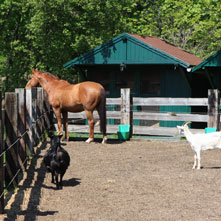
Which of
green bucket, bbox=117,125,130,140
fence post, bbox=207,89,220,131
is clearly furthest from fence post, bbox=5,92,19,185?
fence post, bbox=207,89,220,131

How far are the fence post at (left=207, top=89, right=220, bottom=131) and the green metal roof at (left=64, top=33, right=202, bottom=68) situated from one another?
4.41 metres

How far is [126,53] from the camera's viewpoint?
61.7 feet

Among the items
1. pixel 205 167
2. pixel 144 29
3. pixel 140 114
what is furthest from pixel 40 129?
pixel 144 29

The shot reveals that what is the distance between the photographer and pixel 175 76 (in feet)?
60.6

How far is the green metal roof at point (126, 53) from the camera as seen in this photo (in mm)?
18031

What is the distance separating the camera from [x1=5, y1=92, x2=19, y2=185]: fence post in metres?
7.14

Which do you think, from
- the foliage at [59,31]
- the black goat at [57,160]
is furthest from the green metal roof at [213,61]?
the black goat at [57,160]

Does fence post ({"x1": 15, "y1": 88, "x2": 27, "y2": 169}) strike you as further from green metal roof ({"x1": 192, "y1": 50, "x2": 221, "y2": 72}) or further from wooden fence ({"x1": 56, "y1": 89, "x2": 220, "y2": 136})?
green metal roof ({"x1": 192, "y1": 50, "x2": 221, "y2": 72})

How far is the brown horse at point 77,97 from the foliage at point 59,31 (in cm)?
834

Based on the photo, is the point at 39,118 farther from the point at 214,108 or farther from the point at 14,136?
the point at 214,108

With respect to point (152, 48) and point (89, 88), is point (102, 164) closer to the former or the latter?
point (89, 88)

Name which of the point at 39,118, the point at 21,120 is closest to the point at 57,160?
the point at 21,120

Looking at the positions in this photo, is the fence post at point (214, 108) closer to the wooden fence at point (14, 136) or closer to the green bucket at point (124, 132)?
the green bucket at point (124, 132)

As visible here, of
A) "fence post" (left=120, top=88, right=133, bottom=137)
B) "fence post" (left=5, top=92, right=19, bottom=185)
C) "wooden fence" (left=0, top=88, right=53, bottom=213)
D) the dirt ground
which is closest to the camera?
the dirt ground
